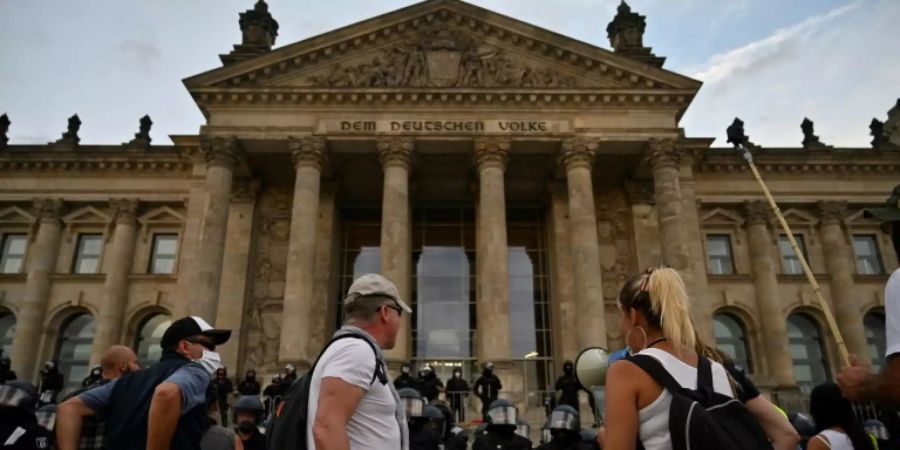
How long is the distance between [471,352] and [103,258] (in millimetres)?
18213

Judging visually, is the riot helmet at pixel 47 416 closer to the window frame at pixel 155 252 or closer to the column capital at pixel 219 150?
the column capital at pixel 219 150

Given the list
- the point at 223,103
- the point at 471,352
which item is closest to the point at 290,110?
the point at 223,103

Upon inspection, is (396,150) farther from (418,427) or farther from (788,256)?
(788,256)

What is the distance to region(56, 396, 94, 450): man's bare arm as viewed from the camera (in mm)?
4562

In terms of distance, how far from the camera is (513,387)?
888 inches

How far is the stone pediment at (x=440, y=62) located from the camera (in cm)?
2700

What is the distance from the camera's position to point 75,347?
101 feet

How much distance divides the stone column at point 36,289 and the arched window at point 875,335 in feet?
125

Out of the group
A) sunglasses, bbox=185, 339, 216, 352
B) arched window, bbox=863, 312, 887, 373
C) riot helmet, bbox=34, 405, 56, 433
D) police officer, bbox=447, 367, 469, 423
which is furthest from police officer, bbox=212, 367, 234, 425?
arched window, bbox=863, 312, 887, 373

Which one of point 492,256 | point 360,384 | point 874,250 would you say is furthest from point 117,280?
point 874,250

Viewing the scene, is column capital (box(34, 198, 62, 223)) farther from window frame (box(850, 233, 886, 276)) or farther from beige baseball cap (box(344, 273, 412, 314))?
window frame (box(850, 233, 886, 276))

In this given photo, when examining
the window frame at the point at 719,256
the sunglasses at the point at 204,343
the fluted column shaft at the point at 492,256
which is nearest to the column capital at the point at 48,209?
the fluted column shaft at the point at 492,256

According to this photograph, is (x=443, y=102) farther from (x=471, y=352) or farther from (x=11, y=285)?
(x=11, y=285)

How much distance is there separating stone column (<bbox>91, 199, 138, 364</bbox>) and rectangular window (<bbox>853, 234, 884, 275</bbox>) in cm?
3488
